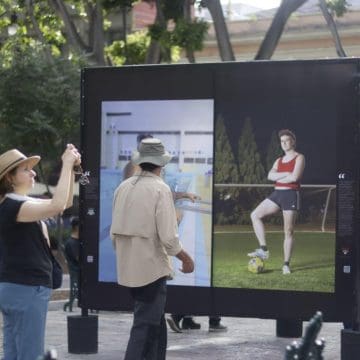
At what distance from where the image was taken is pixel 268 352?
9734 millimetres

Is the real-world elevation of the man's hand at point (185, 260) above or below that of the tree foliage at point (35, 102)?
below

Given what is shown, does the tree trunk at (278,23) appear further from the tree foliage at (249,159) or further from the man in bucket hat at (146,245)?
the man in bucket hat at (146,245)

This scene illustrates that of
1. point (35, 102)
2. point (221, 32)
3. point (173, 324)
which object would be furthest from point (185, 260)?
point (221, 32)

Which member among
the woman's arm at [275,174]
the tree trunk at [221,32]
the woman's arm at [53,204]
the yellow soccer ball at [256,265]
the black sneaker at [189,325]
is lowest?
the black sneaker at [189,325]

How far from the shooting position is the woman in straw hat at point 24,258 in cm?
611

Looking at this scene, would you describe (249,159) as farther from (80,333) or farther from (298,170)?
(80,333)

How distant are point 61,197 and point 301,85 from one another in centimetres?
324

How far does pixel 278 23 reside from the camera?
64.4ft

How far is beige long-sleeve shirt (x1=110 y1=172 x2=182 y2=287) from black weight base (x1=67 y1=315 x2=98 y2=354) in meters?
1.79

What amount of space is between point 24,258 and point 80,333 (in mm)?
3322

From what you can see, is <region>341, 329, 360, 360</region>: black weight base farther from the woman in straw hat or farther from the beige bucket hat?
the woman in straw hat

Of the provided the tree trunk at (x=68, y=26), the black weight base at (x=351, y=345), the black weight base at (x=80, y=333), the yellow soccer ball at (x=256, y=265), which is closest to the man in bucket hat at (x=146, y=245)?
the yellow soccer ball at (x=256, y=265)

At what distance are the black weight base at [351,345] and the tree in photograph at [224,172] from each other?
1416 mm

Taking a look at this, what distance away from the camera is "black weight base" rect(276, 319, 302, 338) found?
10.5 m
